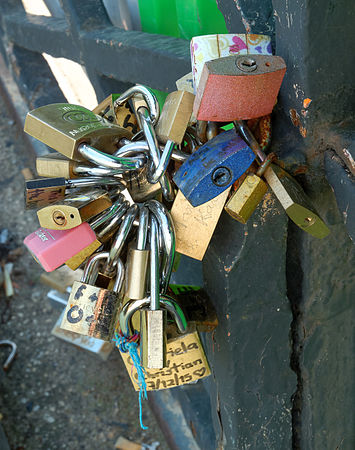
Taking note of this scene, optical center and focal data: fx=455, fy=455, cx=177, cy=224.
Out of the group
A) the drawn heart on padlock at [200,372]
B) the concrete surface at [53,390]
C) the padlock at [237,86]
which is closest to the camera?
the padlock at [237,86]

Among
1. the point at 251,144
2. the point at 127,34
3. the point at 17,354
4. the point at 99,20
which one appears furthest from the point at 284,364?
the point at 17,354

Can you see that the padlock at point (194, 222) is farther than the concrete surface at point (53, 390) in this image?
No

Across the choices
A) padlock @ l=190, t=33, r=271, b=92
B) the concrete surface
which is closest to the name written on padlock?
padlock @ l=190, t=33, r=271, b=92

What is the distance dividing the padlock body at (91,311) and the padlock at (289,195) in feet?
0.99

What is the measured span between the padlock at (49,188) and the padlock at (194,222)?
12cm

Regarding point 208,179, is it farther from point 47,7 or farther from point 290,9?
point 47,7

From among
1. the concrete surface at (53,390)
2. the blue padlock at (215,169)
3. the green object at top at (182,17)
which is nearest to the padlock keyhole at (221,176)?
the blue padlock at (215,169)

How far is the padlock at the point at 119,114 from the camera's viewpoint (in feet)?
2.57

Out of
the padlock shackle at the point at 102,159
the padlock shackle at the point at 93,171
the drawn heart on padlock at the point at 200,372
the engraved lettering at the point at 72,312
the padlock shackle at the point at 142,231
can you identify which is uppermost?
the padlock shackle at the point at 102,159

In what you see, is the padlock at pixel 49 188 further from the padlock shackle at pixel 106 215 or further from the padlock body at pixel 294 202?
the padlock body at pixel 294 202

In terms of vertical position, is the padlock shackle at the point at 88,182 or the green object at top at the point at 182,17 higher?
the green object at top at the point at 182,17

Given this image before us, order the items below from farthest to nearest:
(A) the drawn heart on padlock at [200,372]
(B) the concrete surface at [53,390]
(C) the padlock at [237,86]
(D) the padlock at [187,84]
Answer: (B) the concrete surface at [53,390] < (A) the drawn heart on padlock at [200,372] < (D) the padlock at [187,84] < (C) the padlock at [237,86]

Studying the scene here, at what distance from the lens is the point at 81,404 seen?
6.61 ft

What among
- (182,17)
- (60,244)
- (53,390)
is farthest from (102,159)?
(53,390)
